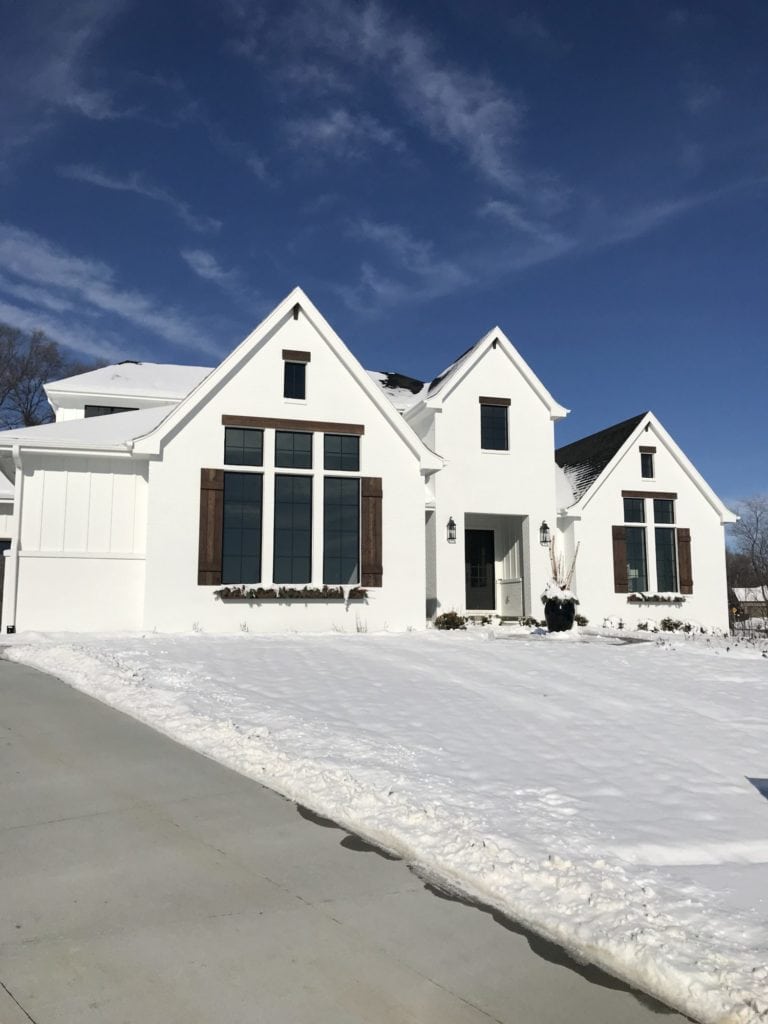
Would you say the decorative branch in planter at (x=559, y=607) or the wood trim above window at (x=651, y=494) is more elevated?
the wood trim above window at (x=651, y=494)

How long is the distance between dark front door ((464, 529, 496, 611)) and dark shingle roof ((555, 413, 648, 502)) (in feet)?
8.44

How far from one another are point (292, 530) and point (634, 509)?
32.6 ft

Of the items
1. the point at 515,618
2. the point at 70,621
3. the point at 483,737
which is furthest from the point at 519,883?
the point at 515,618

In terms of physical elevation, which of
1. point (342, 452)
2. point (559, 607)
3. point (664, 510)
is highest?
point (342, 452)

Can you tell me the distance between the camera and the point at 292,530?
1552 centimetres

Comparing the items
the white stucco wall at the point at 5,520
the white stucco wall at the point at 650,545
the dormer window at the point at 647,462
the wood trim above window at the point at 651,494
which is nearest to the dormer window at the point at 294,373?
the white stucco wall at the point at 650,545

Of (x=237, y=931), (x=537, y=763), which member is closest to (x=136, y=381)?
(x=537, y=763)

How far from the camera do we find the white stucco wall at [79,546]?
46.7ft

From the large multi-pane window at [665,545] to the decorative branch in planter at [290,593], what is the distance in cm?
923

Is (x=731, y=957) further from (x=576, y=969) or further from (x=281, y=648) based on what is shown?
(x=281, y=648)

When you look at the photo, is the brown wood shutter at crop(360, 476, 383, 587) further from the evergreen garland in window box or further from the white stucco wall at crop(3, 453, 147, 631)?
the white stucco wall at crop(3, 453, 147, 631)

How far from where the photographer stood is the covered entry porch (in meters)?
19.8

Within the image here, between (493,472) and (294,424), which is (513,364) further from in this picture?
(294,424)

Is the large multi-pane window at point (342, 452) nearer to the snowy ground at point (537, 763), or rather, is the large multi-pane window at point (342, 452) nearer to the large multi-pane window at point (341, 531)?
the large multi-pane window at point (341, 531)
